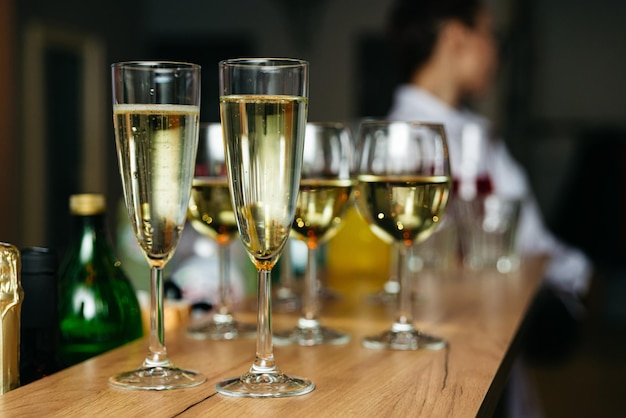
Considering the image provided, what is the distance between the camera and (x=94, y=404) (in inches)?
29.3

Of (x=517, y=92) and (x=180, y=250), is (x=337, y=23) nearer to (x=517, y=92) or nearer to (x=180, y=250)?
(x=517, y=92)

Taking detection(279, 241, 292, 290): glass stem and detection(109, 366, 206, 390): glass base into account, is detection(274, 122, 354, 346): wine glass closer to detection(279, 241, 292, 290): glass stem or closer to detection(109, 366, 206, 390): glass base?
detection(109, 366, 206, 390): glass base

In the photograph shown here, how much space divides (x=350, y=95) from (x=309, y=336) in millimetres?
6258

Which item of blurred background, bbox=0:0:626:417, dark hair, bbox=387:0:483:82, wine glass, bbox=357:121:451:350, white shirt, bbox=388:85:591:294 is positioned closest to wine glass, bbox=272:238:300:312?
wine glass, bbox=357:121:451:350

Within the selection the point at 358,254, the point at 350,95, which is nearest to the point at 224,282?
the point at 358,254

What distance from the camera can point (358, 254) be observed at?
1.83 m

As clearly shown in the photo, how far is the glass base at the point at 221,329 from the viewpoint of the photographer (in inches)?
Result: 42.3

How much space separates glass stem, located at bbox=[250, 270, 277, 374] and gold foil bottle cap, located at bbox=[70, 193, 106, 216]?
0.31m

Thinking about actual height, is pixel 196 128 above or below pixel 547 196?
above

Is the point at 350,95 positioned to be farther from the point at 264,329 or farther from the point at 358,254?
the point at 264,329

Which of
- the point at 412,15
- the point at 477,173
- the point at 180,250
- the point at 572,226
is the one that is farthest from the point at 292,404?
the point at 572,226

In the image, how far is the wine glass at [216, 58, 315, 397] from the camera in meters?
0.77

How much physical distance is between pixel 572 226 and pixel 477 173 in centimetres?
453

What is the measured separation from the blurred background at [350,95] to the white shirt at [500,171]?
8.30 feet
